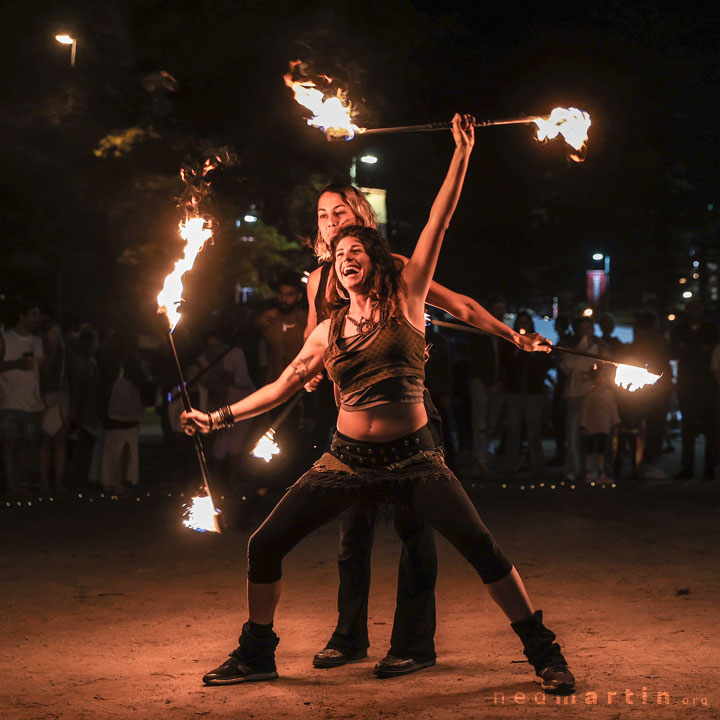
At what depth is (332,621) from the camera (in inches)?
246

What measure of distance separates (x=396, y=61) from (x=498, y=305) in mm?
9515

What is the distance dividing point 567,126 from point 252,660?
2768mm

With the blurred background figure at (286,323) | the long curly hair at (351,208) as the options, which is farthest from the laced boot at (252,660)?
the blurred background figure at (286,323)

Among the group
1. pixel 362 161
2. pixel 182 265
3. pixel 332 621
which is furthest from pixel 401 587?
pixel 362 161

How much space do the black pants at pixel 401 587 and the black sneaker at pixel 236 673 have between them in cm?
45

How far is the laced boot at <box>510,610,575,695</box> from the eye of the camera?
4.75 m

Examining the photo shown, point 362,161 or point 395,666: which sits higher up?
point 362,161

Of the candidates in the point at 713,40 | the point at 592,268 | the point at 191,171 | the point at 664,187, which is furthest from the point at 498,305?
the point at 592,268

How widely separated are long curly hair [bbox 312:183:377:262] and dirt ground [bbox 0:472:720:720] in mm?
1875

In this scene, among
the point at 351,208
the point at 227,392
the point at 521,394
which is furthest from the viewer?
the point at 521,394

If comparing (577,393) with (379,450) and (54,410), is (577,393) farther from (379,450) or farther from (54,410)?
(379,450)

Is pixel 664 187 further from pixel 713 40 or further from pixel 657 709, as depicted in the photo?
pixel 657 709

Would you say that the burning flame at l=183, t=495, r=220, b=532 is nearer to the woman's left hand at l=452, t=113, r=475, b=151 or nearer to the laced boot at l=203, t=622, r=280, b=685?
the laced boot at l=203, t=622, r=280, b=685

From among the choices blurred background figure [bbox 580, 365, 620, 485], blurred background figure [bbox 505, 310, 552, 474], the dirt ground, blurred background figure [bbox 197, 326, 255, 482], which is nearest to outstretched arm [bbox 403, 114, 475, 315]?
the dirt ground
